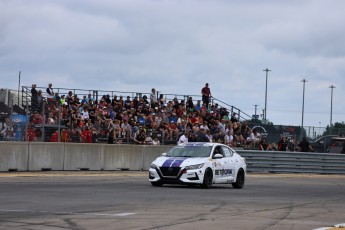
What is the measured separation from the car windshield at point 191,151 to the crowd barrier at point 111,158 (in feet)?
24.1

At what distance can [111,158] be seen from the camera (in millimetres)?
31500

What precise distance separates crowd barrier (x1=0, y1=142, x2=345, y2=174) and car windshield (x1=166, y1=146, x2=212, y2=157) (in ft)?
24.1

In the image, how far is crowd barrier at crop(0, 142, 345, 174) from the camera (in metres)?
27.7

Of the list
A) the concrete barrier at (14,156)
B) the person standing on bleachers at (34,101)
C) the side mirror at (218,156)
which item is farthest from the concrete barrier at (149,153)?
the side mirror at (218,156)

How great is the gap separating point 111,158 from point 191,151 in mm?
9322

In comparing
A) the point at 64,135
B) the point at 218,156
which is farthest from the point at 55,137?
the point at 218,156

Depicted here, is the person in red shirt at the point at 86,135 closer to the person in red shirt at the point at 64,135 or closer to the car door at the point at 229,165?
the person in red shirt at the point at 64,135

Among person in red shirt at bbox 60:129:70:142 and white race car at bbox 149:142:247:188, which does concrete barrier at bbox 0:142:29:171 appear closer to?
person in red shirt at bbox 60:129:70:142

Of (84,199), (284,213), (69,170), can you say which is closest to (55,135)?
(69,170)

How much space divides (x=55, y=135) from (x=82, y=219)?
707 inches

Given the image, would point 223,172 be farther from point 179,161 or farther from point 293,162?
point 293,162

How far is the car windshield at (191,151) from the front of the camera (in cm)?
2255

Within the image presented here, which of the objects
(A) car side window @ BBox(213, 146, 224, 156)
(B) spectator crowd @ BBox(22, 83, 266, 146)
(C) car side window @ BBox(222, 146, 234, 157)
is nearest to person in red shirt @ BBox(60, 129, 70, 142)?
(B) spectator crowd @ BBox(22, 83, 266, 146)

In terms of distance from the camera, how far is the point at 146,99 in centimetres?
3916
